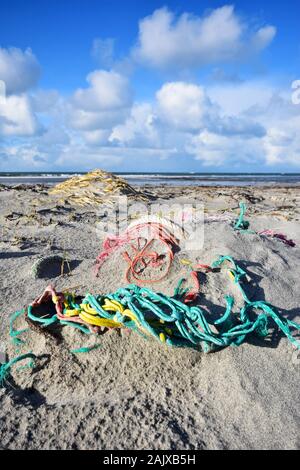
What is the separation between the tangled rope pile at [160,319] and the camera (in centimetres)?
152

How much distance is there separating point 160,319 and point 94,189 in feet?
16.4

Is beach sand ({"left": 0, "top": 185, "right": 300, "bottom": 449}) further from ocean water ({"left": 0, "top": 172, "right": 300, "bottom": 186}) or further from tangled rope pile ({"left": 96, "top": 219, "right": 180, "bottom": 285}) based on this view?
ocean water ({"left": 0, "top": 172, "right": 300, "bottom": 186})

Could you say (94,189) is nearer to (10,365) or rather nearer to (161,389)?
(10,365)

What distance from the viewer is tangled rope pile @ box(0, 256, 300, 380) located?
1517 millimetres

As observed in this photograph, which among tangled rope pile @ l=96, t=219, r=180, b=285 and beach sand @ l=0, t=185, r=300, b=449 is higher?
tangled rope pile @ l=96, t=219, r=180, b=285

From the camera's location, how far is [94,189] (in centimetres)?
634

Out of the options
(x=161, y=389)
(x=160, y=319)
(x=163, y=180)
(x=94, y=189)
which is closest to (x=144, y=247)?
(x=160, y=319)

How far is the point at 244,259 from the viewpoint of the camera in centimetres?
225

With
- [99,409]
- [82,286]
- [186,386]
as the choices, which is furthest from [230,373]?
[82,286]

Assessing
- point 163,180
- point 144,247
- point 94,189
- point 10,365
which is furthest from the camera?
point 163,180

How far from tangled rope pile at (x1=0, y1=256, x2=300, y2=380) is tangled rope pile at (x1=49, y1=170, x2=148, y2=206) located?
4.32 m

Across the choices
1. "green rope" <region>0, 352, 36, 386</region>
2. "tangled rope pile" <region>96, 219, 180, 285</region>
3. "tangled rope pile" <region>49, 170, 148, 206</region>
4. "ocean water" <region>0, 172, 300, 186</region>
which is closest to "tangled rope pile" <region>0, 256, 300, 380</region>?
"green rope" <region>0, 352, 36, 386</region>

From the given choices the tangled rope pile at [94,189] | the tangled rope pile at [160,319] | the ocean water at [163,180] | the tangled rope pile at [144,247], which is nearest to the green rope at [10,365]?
the tangled rope pile at [160,319]
